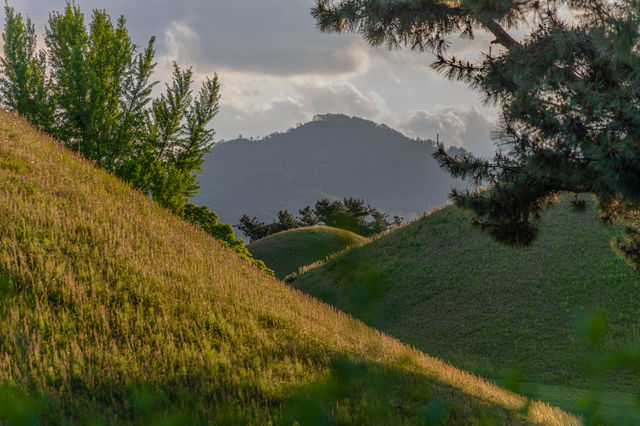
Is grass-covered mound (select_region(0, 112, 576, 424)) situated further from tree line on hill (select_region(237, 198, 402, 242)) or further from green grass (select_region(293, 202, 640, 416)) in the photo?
tree line on hill (select_region(237, 198, 402, 242))

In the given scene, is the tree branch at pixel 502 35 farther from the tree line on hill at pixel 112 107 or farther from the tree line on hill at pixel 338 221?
the tree line on hill at pixel 338 221

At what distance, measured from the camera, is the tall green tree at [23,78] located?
2453 centimetres

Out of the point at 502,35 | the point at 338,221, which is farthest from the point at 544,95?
the point at 338,221

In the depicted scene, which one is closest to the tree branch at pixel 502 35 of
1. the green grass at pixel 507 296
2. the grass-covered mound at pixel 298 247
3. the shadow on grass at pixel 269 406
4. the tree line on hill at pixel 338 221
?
the shadow on grass at pixel 269 406

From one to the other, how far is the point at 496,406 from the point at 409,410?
227 cm

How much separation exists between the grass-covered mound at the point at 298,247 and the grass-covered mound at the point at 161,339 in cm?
2618

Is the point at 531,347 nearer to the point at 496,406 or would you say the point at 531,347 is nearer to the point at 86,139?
the point at 496,406

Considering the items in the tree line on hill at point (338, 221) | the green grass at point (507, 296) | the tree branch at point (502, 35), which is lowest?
the green grass at point (507, 296)

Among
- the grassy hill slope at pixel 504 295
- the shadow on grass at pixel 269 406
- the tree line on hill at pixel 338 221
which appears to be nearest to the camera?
the shadow on grass at pixel 269 406

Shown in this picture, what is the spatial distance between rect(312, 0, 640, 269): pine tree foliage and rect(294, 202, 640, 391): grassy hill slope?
6.25 meters

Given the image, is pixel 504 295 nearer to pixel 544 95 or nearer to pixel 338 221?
pixel 544 95

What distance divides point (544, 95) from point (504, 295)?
1592cm

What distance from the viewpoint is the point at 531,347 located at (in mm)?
16828

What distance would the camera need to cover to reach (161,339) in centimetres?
635
